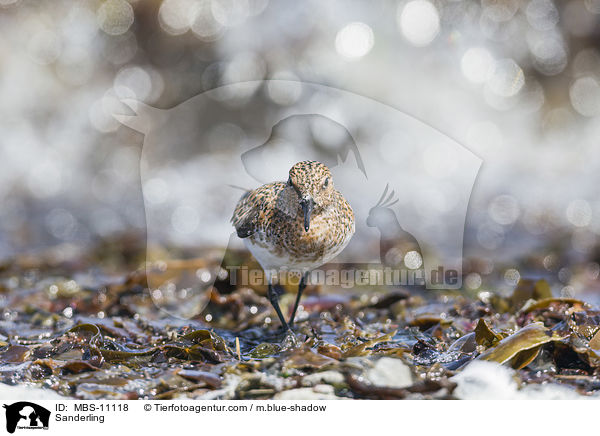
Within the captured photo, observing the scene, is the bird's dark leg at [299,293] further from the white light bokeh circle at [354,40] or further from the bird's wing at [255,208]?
the white light bokeh circle at [354,40]

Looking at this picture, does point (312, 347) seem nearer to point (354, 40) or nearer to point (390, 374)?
point (390, 374)

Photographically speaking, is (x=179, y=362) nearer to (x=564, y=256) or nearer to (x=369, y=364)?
(x=369, y=364)

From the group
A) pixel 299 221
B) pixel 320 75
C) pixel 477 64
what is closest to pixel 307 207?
pixel 299 221

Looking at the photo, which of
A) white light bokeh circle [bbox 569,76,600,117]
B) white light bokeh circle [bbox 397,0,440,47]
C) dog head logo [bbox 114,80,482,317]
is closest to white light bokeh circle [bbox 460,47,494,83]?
white light bokeh circle [bbox 397,0,440,47]

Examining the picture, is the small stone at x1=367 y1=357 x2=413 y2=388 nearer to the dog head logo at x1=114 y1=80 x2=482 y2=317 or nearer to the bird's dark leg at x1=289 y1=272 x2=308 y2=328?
the bird's dark leg at x1=289 y1=272 x2=308 y2=328
